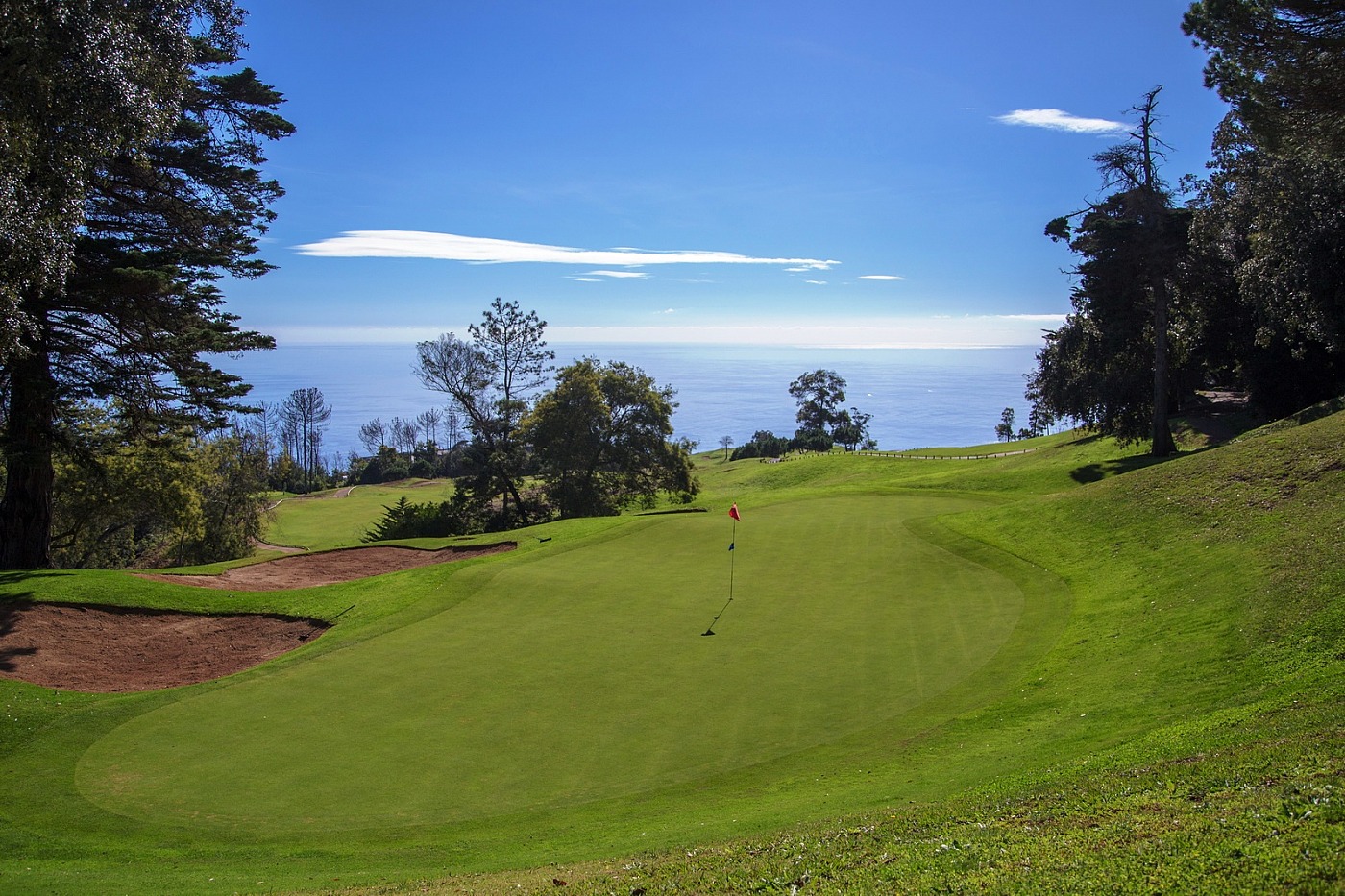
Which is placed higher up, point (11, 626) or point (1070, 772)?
point (11, 626)

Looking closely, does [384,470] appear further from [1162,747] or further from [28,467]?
[1162,747]

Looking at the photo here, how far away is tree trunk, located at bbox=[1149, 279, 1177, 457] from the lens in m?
33.7

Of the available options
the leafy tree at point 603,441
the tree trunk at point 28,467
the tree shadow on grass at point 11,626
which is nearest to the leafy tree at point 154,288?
the tree trunk at point 28,467

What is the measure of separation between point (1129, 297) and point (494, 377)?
3677 cm

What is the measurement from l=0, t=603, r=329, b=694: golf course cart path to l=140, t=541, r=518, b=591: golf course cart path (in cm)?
291

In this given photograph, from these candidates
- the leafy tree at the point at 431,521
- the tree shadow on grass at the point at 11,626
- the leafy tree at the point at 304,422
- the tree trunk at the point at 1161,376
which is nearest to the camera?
the tree shadow on grass at the point at 11,626

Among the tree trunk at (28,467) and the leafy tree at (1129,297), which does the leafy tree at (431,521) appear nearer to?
the tree trunk at (28,467)

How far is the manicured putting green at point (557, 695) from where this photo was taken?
424 inches

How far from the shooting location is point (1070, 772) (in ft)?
30.6

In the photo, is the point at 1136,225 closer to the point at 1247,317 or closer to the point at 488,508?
the point at 1247,317

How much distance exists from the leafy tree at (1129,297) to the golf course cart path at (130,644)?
1400 inches

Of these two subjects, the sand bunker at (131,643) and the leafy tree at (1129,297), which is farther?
the leafy tree at (1129,297)

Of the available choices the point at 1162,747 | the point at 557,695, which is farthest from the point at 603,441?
→ the point at 1162,747

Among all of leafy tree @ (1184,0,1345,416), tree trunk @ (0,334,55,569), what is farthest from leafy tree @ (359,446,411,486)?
leafy tree @ (1184,0,1345,416)
